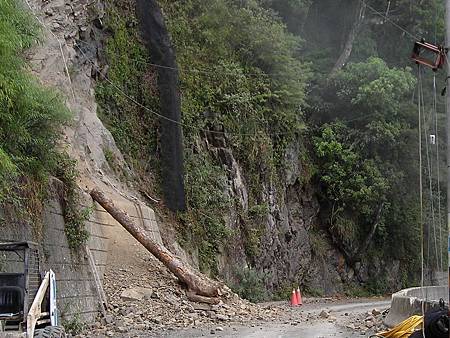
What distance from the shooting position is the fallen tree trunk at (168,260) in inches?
773

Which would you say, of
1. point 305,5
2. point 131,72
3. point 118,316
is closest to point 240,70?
point 131,72

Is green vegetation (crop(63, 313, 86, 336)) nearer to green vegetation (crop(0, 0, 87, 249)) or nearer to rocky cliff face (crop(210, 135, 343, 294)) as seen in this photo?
green vegetation (crop(0, 0, 87, 249))

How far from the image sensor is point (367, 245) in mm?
39844

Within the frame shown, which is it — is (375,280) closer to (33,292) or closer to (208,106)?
(208,106)

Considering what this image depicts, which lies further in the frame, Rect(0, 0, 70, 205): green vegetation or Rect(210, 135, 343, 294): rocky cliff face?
Rect(210, 135, 343, 294): rocky cliff face

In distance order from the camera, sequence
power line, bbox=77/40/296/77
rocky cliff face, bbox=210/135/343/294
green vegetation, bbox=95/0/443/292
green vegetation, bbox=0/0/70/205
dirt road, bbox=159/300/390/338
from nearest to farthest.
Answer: green vegetation, bbox=0/0/70/205, dirt road, bbox=159/300/390/338, green vegetation, bbox=95/0/443/292, power line, bbox=77/40/296/77, rocky cliff face, bbox=210/135/343/294

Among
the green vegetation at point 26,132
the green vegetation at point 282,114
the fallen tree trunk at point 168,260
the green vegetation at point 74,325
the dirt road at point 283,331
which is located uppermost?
the green vegetation at point 282,114

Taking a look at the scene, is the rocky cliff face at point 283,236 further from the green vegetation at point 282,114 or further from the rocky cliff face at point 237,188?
the green vegetation at point 282,114

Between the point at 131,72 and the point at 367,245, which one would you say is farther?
the point at 367,245

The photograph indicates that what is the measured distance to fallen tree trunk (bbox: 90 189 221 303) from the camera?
64.4ft

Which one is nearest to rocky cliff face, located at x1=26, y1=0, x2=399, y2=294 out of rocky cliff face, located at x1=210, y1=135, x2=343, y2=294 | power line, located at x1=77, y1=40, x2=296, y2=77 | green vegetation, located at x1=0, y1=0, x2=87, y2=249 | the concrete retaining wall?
rocky cliff face, located at x1=210, y1=135, x2=343, y2=294

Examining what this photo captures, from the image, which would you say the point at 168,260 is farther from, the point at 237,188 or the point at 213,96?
the point at 213,96

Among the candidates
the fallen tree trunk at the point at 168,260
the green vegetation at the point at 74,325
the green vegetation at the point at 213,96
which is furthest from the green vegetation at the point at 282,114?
the green vegetation at the point at 74,325

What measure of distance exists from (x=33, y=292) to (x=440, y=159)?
32.5 metres
